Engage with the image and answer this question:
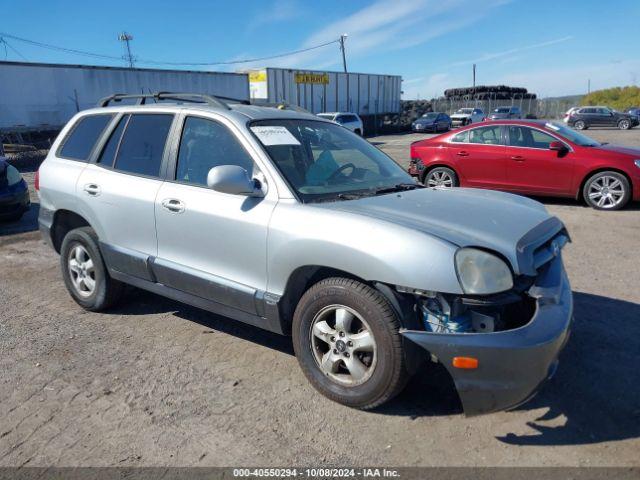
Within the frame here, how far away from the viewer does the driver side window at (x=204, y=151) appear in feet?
11.8

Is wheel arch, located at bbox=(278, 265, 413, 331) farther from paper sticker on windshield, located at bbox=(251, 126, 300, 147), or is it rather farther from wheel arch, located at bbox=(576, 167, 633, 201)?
wheel arch, located at bbox=(576, 167, 633, 201)

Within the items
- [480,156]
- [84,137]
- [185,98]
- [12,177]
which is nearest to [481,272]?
[185,98]

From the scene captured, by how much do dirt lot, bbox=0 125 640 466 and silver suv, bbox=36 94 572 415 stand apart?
272 mm

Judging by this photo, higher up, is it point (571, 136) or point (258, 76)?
point (258, 76)

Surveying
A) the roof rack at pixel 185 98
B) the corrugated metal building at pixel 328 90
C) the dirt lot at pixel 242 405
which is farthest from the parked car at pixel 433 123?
the roof rack at pixel 185 98

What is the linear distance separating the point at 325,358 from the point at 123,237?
203 centimetres

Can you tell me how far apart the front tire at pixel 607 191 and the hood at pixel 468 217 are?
236 inches

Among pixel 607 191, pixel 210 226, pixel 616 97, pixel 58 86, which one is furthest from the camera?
pixel 616 97

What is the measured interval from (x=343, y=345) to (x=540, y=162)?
7.38m

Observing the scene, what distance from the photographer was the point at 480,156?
382 inches

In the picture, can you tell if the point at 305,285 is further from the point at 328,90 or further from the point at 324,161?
the point at 328,90

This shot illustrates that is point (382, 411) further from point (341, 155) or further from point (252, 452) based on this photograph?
point (341, 155)

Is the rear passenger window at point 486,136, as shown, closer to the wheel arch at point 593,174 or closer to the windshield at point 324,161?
the wheel arch at point 593,174

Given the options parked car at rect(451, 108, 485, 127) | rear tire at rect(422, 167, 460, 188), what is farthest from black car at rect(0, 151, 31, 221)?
parked car at rect(451, 108, 485, 127)
